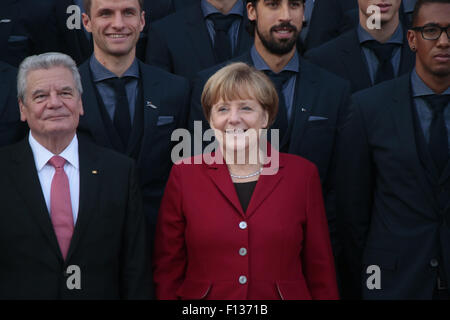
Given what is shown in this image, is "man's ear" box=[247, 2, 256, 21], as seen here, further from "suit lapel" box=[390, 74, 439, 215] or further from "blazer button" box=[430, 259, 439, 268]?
"blazer button" box=[430, 259, 439, 268]

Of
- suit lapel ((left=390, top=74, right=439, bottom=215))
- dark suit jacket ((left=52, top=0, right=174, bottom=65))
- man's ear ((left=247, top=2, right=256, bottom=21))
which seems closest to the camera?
suit lapel ((left=390, top=74, right=439, bottom=215))

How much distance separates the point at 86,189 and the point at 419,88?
6.13 feet

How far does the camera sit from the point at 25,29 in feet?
18.3

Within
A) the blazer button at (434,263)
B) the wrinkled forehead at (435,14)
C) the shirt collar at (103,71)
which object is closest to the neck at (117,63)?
the shirt collar at (103,71)

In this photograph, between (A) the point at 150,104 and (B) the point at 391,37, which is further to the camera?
(B) the point at 391,37

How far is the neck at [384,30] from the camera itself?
5.50m

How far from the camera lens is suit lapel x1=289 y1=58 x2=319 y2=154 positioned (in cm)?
472

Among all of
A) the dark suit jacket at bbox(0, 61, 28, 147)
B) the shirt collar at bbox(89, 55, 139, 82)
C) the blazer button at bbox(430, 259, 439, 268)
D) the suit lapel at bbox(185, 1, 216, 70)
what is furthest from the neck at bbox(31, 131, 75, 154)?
the blazer button at bbox(430, 259, 439, 268)

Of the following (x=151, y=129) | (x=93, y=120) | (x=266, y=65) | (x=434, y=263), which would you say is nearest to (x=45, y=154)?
(x=93, y=120)

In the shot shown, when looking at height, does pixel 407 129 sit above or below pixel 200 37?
below

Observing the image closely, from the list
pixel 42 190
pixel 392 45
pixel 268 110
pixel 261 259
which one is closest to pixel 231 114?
pixel 268 110

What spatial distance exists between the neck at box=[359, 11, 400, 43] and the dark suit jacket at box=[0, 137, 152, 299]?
2329 millimetres

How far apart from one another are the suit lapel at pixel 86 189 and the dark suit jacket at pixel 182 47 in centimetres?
155

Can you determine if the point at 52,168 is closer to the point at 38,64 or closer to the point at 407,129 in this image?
the point at 38,64
